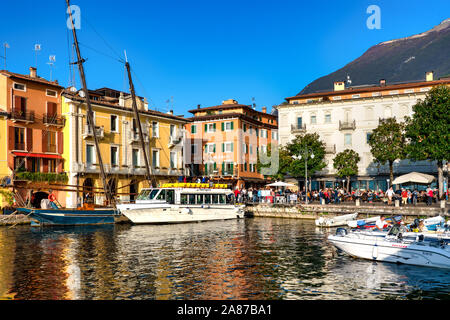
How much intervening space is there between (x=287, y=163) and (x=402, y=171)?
15.2 m

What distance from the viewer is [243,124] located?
64.4 m

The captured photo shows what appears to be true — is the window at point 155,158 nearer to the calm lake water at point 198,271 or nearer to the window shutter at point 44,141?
the window shutter at point 44,141

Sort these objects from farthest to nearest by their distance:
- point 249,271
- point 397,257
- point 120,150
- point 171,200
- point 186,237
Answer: point 120,150, point 171,200, point 186,237, point 397,257, point 249,271

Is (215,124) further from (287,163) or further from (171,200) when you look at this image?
(171,200)

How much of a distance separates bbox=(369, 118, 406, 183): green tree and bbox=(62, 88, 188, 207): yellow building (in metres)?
24.5

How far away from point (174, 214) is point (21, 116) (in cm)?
1791

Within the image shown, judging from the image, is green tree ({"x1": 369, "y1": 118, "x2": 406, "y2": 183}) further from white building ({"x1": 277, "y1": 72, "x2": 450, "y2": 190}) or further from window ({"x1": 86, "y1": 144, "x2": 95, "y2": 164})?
window ({"x1": 86, "y1": 144, "x2": 95, "y2": 164})

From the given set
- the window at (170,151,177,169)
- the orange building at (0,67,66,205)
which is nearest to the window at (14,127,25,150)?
the orange building at (0,67,66,205)

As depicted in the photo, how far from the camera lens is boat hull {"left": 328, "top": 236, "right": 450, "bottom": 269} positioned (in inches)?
711

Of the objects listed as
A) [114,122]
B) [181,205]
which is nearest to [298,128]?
[114,122]

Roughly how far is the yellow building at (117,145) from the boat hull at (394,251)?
82.6 feet
